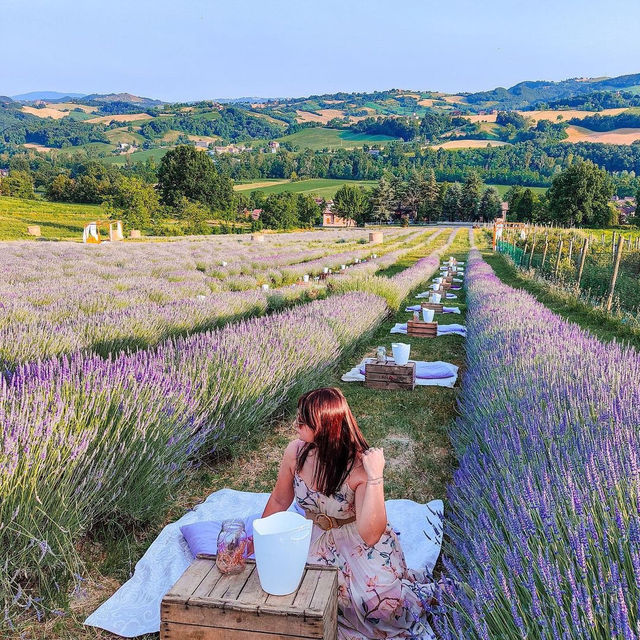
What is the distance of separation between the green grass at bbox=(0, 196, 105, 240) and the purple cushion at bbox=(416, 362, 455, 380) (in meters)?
30.5

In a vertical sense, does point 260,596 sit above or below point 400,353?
above

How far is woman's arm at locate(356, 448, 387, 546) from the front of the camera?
196 centimetres

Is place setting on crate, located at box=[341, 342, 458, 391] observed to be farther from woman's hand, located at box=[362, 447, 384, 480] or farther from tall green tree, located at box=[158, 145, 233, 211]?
tall green tree, located at box=[158, 145, 233, 211]

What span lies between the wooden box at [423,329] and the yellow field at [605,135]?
138 metres

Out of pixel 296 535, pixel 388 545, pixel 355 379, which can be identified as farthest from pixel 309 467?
pixel 355 379

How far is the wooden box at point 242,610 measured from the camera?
1.56 m

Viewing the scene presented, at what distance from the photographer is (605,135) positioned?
133375mm

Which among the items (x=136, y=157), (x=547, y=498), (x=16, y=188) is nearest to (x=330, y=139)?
(x=136, y=157)

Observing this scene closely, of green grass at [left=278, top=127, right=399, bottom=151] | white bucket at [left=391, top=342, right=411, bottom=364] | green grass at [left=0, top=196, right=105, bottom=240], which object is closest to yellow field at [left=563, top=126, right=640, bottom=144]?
green grass at [left=278, top=127, right=399, bottom=151]

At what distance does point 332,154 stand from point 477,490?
144550 millimetres

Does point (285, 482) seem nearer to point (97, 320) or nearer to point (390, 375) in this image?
point (390, 375)

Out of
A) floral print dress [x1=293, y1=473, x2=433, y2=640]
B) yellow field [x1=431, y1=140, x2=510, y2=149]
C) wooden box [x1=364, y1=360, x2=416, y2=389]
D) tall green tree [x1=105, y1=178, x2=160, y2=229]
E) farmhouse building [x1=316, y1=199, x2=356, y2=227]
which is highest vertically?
yellow field [x1=431, y1=140, x2=510, y2=149]

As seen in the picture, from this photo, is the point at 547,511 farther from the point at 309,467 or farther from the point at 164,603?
the point at 164,603

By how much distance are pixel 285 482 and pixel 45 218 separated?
4745cm
